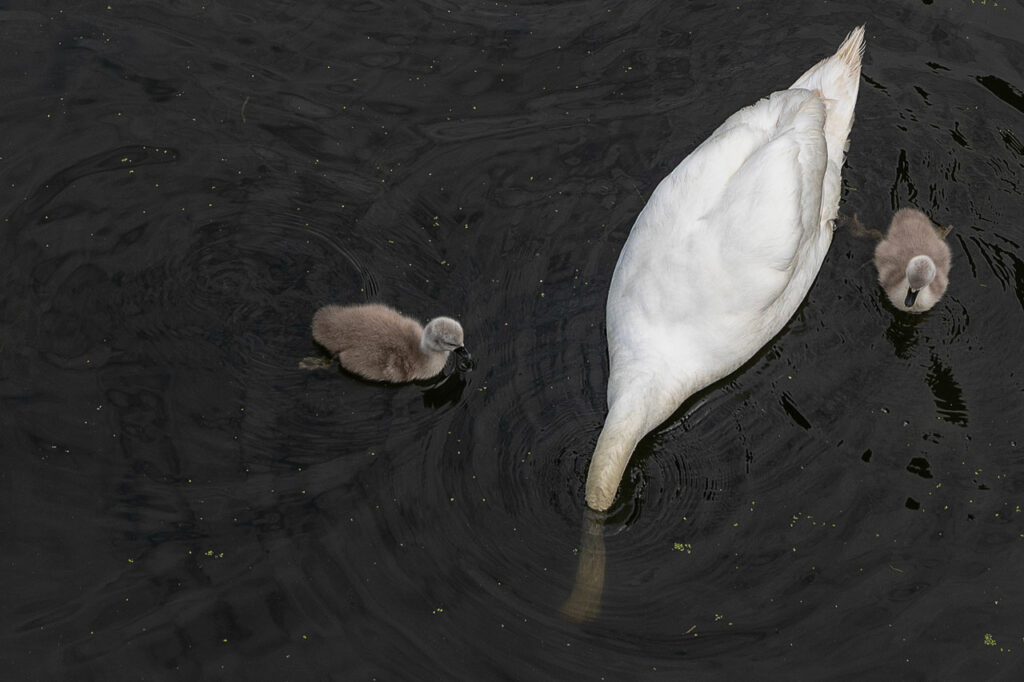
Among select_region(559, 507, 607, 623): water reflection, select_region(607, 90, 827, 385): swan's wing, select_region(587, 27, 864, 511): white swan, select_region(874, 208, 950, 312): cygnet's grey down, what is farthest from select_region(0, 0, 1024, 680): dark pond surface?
select_region(607, 90, 827, 385): swan's wing

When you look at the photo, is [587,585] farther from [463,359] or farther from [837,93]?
[837,93]

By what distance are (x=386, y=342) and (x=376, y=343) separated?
0.20 ft

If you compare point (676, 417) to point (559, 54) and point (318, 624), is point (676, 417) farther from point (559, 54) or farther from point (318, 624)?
point (559, 54)

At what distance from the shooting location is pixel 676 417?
684cm

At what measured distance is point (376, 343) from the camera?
656 cm

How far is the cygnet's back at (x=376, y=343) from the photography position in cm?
656

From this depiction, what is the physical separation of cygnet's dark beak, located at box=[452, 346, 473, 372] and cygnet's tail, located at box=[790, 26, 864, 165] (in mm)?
2887

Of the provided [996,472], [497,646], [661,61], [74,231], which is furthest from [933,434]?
[74,231]

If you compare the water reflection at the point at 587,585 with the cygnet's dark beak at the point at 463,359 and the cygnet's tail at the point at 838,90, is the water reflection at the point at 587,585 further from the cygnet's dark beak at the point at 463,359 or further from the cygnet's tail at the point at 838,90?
the cygnet's tail at the point at 838,90

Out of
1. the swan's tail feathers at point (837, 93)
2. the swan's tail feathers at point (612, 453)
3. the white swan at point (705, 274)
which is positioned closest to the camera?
the swan's tail feathers at point (612, 453)

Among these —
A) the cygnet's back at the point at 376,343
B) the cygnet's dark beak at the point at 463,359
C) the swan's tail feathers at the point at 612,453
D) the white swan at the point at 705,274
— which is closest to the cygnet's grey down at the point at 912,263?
the white swan at the point at 705,274

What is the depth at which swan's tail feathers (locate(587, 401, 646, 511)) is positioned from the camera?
6.07 metres

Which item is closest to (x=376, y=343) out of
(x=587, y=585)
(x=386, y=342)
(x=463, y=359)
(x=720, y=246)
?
(x=386, y=342)

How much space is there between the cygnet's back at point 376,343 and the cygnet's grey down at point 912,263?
297 centimetres
